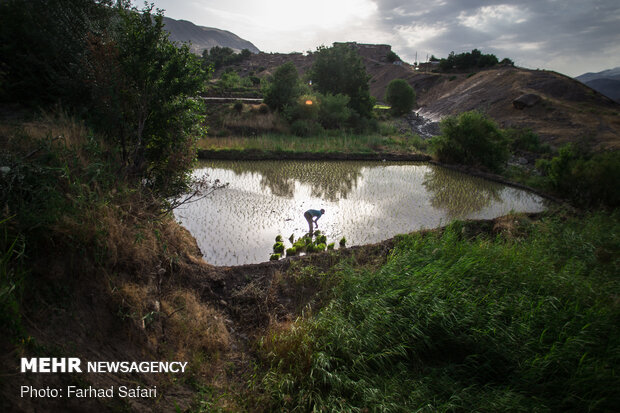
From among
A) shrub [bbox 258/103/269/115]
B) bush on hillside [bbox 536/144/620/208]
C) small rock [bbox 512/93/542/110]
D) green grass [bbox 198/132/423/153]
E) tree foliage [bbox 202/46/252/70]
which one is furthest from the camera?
tree foliage [bbox 202/46/252/70]

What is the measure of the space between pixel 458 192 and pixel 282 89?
17.1 meters

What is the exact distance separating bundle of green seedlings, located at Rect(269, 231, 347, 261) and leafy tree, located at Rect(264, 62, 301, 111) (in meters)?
19.1

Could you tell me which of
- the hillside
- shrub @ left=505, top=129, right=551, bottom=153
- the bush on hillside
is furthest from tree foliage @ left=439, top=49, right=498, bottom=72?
the bush on hillside

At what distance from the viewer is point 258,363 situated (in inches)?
145

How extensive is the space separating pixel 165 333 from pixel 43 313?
128 cm

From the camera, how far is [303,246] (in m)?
6.95

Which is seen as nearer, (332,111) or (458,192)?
(458,192)

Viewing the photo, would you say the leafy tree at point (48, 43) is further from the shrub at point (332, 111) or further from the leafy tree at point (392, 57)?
the leafy tree at point (392, 57)

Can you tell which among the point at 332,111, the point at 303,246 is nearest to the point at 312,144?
the point at 332,111

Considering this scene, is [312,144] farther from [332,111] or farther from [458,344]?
[458,344]

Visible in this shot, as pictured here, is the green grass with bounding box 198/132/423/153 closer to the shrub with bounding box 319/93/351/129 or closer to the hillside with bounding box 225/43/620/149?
the shrub with bounding box 319/93/351/129

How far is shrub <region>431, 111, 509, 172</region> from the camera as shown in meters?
15.3

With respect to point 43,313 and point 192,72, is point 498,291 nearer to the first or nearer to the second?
point 43,313

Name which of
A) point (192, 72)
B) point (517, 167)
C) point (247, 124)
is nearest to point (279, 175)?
point (192, 72)
